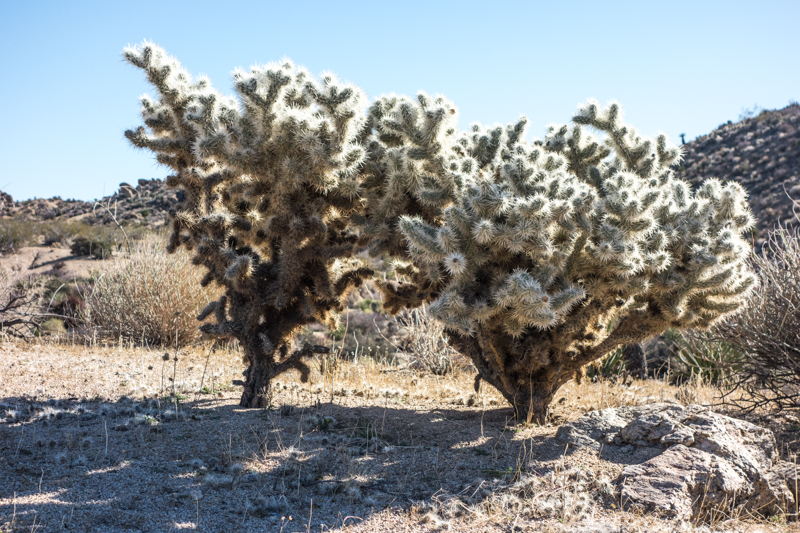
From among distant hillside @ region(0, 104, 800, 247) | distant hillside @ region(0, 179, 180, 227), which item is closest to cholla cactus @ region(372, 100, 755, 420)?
distant hillside @ region(0, 104, 800, 247)

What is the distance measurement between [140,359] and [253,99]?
4921 mm

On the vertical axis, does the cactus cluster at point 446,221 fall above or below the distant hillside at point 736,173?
below

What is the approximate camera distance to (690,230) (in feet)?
14.6

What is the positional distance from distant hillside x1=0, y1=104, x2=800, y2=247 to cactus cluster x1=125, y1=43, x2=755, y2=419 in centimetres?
1958

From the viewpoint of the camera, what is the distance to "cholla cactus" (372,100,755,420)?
404 centimetres

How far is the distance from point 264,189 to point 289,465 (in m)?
2.20

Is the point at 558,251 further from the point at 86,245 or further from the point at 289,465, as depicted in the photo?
the point at 86,245

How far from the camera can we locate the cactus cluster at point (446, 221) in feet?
13.5

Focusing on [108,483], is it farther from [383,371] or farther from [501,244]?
[383,371]

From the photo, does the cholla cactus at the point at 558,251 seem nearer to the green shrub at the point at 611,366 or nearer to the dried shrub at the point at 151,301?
the green shrub at the point at 611,366

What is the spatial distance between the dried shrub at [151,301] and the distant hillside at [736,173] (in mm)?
14220

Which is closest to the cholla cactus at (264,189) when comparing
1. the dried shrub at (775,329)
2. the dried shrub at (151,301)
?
the dried shrub at (775,329)

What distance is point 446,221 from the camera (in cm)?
432

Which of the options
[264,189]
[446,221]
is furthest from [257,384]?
[446,221]
